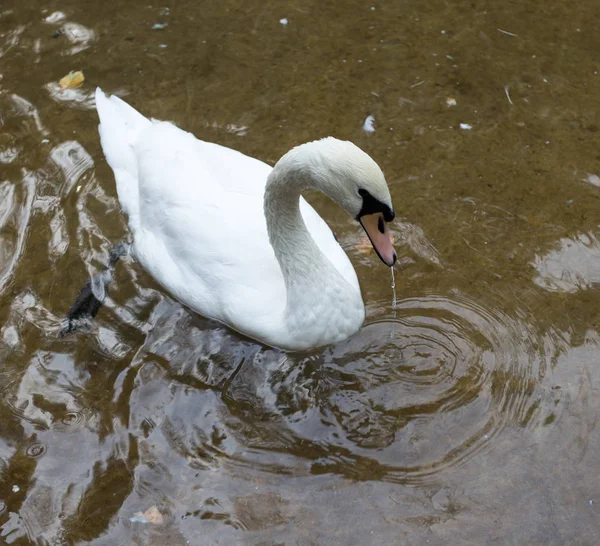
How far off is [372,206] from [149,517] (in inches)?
74.3

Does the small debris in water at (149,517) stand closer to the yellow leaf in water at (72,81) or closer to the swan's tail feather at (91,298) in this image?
the swan's tail feather at (91,298)

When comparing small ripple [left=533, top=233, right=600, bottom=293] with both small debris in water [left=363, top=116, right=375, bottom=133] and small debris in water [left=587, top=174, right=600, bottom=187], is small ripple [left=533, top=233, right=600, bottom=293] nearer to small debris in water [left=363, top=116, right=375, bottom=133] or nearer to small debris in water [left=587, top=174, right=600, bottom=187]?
small debris in water [left=587, top=174, right=600, bottom=187]

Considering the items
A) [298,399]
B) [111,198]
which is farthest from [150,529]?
[111,198]

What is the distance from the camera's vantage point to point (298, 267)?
4008mm

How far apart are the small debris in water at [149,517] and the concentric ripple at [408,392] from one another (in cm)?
58

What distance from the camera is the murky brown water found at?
3686 mm

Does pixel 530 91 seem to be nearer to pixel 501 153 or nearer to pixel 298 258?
pixel 501 153

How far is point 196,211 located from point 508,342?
1.97m

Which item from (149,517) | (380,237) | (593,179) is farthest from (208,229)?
(593,179)

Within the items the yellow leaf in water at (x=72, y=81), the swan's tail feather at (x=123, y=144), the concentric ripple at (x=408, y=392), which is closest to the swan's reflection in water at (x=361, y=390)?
the concentric ripple at (x=408, y=392)

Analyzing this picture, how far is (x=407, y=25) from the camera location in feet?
21.9

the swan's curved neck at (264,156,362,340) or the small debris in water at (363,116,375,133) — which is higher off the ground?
the swan's curved neck at (264,156,362,340)

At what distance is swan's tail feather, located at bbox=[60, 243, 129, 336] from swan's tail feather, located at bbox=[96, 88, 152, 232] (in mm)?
267

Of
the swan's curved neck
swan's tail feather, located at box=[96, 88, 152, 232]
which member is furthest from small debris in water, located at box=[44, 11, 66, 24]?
the swan's curved neck
